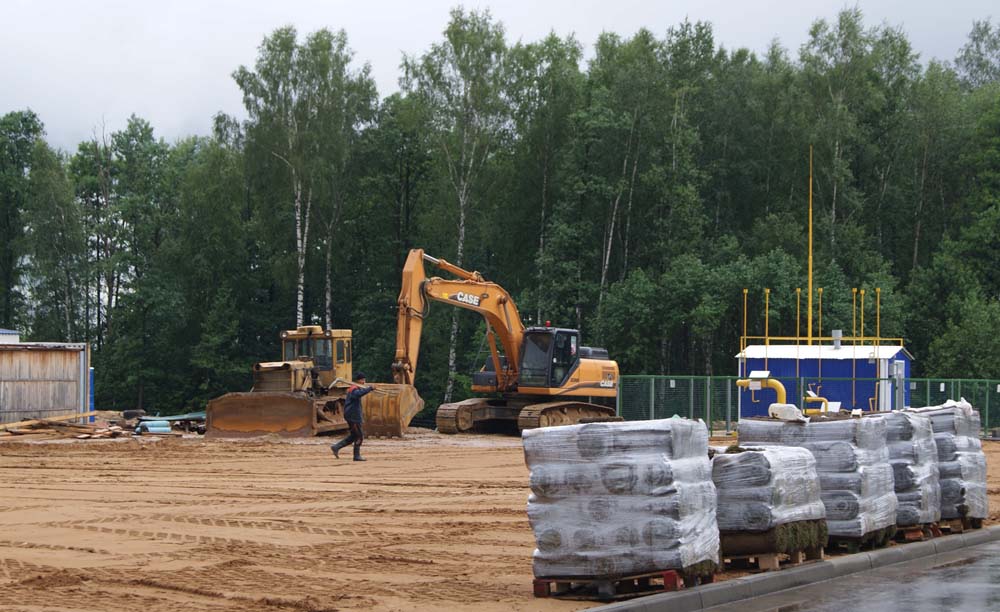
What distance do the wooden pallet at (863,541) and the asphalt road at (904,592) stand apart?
418 mm

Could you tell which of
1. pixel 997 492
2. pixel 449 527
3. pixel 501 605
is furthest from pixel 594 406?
pixel 501 605

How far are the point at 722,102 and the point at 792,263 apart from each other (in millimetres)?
12722

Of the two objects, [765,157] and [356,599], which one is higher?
[765,157]

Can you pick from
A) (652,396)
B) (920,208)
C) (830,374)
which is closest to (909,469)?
(830,374)

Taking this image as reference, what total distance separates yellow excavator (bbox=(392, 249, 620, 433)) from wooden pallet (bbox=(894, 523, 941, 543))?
2032 cm

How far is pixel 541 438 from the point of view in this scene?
11164mm

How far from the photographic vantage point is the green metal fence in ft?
134

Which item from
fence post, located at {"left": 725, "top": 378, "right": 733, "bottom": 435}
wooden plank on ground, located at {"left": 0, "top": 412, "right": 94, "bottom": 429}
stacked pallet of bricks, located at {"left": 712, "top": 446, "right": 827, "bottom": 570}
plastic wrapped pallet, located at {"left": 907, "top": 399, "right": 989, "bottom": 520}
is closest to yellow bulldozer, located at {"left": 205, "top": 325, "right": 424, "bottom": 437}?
wooden plank on ground, located at {"left": 0, "top": 412, "right": 94, "bottom": 429}

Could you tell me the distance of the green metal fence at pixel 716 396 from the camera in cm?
4091

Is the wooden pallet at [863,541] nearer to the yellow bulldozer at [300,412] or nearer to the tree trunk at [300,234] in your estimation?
the yellow bulldozer at [300,412]

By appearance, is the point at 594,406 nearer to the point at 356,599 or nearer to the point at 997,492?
the point at 997,492

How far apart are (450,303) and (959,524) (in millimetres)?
22011

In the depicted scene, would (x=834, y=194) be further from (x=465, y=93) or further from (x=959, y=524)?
(x=959, y=524)

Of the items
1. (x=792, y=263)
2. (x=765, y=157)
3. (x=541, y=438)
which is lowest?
(x=541, y=438)
